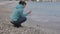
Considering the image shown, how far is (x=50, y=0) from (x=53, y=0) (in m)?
0.21

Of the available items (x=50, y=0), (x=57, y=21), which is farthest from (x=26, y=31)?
(x=50, y=0)

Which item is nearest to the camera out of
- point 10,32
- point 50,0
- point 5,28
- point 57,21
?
point 10,32

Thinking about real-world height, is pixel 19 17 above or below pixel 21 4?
below

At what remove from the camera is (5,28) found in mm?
4445

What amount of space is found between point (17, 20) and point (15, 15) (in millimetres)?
133

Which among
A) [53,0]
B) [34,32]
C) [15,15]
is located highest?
[15,15]

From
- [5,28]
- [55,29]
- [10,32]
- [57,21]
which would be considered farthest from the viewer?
[57,21]

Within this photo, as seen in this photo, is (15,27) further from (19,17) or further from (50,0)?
(50,0)

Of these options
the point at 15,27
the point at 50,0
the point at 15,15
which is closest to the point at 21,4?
the point at 15,15

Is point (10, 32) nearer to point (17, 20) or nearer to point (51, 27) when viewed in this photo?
point (17, 20)

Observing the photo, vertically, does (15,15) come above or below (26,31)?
above

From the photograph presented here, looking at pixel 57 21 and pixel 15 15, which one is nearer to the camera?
pixel 15 15

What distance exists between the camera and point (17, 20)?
456 centimetres

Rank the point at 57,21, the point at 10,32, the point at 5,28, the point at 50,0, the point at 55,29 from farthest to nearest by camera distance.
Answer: the point at 50,0
the point at 57,21
the point at 55,29
the point at 5,28
the point at 10,32
